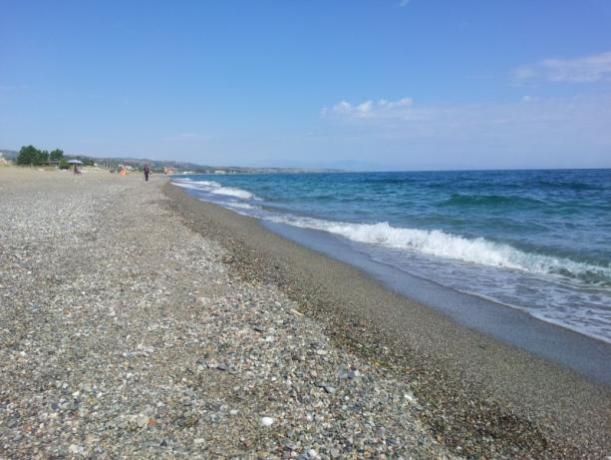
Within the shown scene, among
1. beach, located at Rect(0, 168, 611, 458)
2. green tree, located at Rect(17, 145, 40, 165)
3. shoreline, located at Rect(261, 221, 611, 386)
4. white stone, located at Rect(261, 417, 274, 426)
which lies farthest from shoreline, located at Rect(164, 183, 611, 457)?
green tree, located at Rect(17, 145, 40, 165)

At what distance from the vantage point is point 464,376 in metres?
5.16

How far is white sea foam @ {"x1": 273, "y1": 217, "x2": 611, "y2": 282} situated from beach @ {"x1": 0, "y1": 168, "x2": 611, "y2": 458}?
520cm

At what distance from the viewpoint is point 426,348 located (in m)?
5.99

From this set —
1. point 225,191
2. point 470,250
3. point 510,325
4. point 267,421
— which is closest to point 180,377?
point 267,421

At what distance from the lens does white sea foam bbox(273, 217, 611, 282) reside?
11008mm

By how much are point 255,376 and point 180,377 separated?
766 mm

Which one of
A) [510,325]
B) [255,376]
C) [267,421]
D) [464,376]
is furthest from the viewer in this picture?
[510,325]

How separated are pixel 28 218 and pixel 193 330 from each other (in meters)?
12.3

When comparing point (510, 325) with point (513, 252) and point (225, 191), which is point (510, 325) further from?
point (225, 191)

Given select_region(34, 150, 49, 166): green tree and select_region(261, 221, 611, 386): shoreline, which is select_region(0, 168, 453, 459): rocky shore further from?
select_region(34, 150, 49, 166): green tree

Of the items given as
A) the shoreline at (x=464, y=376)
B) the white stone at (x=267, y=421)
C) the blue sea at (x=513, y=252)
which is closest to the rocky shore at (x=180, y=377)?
the white stone at (x=267, y=421)

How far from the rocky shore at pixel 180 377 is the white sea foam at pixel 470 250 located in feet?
24.4

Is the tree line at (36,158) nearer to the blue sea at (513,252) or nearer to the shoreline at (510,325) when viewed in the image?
the blue sea at (513,252)

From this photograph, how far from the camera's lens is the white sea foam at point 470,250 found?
433 inches
